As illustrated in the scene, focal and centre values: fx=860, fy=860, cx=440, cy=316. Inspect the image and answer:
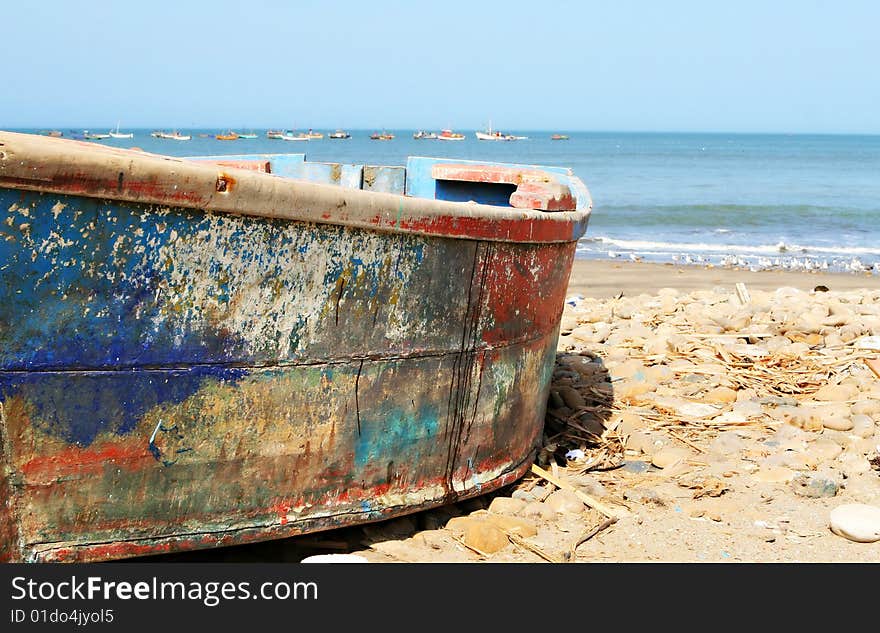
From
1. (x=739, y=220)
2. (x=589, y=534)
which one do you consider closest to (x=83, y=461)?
(x=589, y=534)

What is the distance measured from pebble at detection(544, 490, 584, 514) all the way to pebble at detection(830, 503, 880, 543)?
112 cm

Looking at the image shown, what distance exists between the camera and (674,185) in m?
38.4

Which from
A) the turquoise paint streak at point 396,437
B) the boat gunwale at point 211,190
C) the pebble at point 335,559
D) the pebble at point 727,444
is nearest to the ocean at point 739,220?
the pebble at point 727,444

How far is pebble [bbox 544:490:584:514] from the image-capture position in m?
4.05

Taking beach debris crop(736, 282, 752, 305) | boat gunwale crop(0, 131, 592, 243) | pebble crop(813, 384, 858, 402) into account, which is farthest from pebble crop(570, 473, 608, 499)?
beach debris crop(736, 282, 752, 305)

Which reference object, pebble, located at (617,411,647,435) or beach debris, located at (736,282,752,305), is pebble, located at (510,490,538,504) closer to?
pebble, located at (617,411,647,435)

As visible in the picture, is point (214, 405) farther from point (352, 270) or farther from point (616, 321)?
point (616, 321)

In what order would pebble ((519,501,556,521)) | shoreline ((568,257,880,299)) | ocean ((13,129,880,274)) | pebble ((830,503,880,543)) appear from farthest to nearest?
1. ocean ((13,129,880,274))
2. shoreline ((568,257,880,299))
3. pebble ((519,501,556,521))
4. pebble ((830,503,880,543))

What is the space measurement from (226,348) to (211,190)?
0.55 metres

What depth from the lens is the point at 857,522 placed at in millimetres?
3719

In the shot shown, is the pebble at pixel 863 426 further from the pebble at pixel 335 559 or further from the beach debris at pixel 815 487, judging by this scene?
the pebble at pixel 335 559

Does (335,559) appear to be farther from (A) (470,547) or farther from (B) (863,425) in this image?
(B) (863,425)

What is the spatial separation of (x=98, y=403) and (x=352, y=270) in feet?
3.25

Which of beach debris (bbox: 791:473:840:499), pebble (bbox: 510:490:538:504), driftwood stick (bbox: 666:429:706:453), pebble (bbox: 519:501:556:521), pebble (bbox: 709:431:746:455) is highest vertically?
beach debris (bbox: 791:473:840:499)
